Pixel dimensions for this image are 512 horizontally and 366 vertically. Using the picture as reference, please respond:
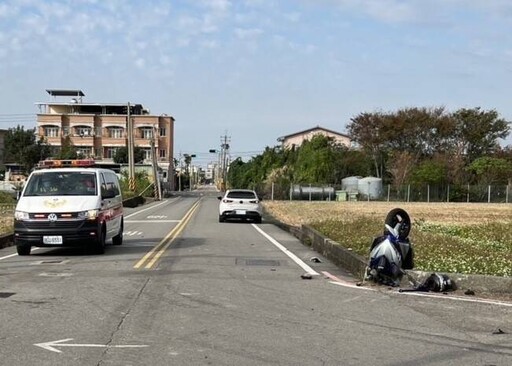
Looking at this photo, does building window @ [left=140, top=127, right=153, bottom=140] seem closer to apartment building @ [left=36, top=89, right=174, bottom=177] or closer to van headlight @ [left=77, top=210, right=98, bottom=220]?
apartment building @ [left=36, top=89, right=174, bottom=177]

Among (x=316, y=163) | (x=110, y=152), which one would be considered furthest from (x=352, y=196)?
(x=110, y=152)

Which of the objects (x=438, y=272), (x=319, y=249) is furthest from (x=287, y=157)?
(x=438, y=272)

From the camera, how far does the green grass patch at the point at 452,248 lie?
1130 cm

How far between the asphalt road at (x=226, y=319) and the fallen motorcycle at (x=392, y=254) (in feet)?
1.43

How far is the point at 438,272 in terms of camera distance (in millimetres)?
10852

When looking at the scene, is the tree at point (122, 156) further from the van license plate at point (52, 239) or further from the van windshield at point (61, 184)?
the van license plate at point (52, 239)

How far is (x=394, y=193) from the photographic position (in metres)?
73.7

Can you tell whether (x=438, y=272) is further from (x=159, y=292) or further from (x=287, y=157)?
(x=287, y=157)

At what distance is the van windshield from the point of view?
50.3 ft

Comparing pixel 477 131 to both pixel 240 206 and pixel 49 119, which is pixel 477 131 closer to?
pixel 240 206

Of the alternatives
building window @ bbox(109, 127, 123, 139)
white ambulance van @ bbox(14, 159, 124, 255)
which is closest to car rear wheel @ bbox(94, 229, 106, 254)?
white ambulance van @ bbox(14, 159, 124, 255)

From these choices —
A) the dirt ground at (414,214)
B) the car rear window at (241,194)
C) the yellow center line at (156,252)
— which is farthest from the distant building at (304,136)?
the yellow center line at (156,252)

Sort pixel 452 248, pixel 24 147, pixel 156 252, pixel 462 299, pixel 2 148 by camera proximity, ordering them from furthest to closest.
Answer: pixel 2 148 → pixel 24 147 → pixel 156 252 → pixel 452 248 → pixel 462 299

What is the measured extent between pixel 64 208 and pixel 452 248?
28.3ft
